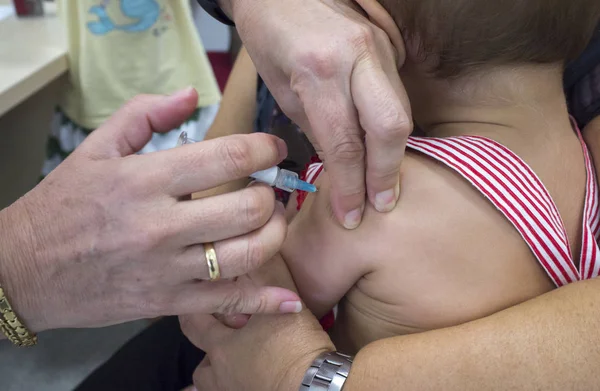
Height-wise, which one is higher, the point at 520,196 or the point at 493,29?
the point at 493,29

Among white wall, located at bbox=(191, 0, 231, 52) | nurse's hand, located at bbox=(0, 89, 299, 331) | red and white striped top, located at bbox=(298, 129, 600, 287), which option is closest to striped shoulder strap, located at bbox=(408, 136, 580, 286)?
red and white striped top, located at bbox=(298, 129, 600, 287)

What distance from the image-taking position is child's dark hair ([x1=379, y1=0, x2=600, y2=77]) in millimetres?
657

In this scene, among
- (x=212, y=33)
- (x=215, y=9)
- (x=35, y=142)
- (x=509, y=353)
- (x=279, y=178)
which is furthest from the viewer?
(x=212, y=33)

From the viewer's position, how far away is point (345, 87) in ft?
2.02

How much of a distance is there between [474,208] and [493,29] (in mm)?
234

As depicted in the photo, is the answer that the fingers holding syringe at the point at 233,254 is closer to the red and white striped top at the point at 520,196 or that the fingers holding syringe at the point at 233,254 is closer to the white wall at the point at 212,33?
the red and white striped top at the point at 520,196

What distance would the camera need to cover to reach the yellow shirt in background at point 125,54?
1.45 meters

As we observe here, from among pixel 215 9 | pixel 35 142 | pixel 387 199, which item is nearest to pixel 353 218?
pixel 387 199

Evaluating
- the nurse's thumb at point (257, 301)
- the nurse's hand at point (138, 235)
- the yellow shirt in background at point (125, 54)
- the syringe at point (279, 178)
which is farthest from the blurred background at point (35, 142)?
the syringe at point (279, 178)

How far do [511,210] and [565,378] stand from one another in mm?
211

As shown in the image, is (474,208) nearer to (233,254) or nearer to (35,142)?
(233,254)

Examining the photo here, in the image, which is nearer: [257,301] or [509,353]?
[509,353]

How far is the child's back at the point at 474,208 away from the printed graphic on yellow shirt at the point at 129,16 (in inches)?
38.4

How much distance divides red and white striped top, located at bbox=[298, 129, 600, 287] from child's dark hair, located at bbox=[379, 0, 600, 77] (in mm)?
117
